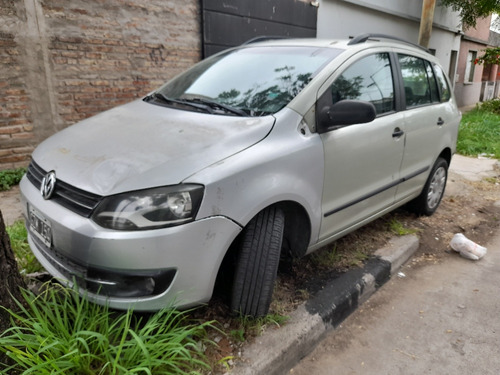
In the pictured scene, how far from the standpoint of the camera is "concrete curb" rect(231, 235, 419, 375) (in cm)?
200

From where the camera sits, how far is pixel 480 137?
851cm

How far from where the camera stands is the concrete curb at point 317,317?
2.00 m

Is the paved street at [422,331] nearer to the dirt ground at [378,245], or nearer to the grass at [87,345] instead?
the dirt ground at [378,245]

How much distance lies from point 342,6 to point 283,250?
8.69 metres

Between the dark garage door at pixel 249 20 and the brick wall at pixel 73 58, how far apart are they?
509 mm

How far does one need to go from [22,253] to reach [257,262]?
1690 millimetres

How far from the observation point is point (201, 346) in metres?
2.00

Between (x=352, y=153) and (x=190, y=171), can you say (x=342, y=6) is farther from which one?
(x=190, y=171)

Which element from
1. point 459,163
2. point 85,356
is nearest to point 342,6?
point 459,163

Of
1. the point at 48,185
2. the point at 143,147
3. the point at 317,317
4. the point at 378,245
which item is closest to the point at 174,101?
the point at 143,147

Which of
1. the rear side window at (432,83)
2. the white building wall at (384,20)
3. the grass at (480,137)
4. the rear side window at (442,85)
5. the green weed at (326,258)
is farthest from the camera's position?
the white building wall at (384,20)

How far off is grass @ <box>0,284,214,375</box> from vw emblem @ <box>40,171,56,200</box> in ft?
1.58

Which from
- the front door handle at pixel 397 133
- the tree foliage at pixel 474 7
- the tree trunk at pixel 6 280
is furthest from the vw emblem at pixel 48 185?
the tree foliage at pixel 474 7

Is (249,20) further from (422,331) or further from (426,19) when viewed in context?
(422,331)
